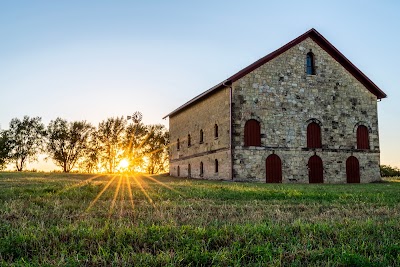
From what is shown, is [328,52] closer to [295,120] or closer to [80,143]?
[295,120]

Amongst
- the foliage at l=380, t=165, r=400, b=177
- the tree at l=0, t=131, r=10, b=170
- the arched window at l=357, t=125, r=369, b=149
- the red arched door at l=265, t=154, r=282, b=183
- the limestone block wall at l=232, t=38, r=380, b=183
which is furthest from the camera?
the tree at l=0, t=131, r=10, b=170

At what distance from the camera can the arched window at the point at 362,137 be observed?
30.1 meters

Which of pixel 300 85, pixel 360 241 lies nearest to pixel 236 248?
pixel 360 241

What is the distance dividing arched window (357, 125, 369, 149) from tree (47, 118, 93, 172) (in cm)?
4261

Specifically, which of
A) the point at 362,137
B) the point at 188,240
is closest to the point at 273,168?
the point at 362,137

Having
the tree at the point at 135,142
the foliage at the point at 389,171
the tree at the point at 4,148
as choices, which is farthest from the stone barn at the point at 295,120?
the tree at the point at 4,148

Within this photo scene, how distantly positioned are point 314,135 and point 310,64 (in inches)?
218

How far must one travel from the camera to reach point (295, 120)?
1111 inches

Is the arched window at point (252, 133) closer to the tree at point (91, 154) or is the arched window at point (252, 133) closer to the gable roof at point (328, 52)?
the gable roof at point (328, 52)

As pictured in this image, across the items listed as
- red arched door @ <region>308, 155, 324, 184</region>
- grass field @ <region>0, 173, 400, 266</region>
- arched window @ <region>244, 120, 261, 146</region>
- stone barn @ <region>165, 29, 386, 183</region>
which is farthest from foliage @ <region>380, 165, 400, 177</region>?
grass field @ <region>0, 173, 400, 266</region>

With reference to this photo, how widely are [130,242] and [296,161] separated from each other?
2392 centimetres

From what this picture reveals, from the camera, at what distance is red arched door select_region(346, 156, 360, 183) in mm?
29297

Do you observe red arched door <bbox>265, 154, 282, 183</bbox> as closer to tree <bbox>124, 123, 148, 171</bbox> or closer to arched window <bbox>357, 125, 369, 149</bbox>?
arched window <bbox>357, 125, 369, 149</bbox>

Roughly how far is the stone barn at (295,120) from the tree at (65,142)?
33314mm
